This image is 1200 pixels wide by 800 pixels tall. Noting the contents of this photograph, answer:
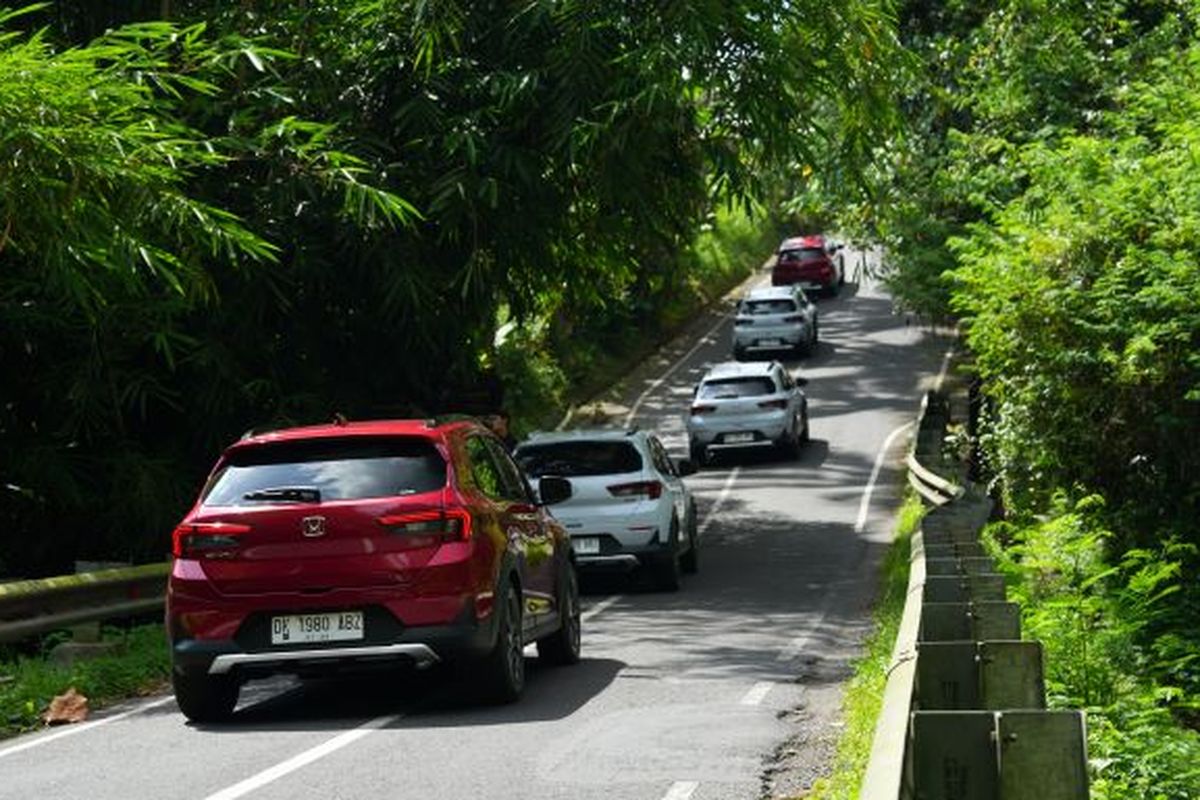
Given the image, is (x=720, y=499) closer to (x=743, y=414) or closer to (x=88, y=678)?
(x=743, y=414)

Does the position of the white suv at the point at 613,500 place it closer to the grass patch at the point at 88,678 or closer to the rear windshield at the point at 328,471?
the grass patch at the point at 88,678

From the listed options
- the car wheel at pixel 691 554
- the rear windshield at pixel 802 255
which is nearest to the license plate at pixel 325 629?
the car wheel at pixel 691 554

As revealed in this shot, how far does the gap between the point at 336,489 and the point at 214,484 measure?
2.58 feet

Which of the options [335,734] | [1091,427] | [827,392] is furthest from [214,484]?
[827,392]

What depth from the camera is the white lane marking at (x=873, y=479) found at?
29.1 meters

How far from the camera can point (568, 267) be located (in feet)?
86.4

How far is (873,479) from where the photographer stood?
1374 inches

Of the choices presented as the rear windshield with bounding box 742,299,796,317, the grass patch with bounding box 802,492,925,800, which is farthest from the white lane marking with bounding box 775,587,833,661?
the rear windshield with bounding box 742,299,796,317

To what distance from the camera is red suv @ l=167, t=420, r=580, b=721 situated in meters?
12.2

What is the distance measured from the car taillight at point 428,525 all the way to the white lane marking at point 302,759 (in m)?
1.07

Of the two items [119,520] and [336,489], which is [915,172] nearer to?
[119,520]

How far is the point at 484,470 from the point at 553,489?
111 cm

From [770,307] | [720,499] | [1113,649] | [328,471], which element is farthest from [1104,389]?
[770,307]

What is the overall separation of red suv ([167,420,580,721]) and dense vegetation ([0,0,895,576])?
6.87 metres
